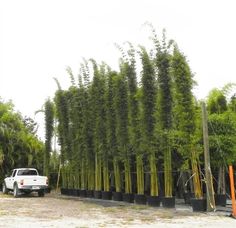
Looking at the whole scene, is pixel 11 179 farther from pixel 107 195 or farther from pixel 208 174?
pixel 208 174

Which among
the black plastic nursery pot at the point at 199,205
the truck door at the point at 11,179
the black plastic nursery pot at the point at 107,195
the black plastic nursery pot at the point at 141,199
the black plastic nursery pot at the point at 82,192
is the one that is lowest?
the black plastic nursery pot at the point at 199,205

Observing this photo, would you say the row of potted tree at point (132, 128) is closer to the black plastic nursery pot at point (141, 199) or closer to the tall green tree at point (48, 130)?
the black plastic nursery pot at point (141, 199)

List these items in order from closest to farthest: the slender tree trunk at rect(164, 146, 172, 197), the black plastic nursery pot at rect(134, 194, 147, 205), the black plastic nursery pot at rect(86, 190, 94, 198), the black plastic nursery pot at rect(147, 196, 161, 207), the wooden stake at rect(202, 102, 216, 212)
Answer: the wooden stake at rect(202, 102, 216, 212) → the slender tree trunk at rect(164, 146, 172, 197) → the black plastic nursery pot at rect(147, 196, 161, 207) → the black plastic nursery pot at rect(134, 194, 147, 205) → the black plastic nursery pot at rect(86, 190, 94, 198)

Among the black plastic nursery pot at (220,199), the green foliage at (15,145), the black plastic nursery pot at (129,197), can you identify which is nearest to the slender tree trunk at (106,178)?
the black plastic nursery pot at (129,197)

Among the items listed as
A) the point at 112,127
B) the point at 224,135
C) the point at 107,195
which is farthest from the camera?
the point at 107,195

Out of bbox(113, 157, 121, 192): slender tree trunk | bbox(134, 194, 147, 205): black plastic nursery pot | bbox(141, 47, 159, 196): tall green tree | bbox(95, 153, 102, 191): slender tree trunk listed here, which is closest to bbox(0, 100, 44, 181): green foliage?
bbox(95, 153, 102, 191): slender tree trunk

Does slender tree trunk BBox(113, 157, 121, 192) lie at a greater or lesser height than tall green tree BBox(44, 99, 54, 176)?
lesser

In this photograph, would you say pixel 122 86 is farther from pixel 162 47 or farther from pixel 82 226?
pixel 82 226

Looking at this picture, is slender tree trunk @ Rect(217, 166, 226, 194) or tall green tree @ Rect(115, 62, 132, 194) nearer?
slender tree trunk @ Rect(217, 166, 226, 194)

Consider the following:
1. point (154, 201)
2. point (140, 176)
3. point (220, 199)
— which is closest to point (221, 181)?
point (220, 199)

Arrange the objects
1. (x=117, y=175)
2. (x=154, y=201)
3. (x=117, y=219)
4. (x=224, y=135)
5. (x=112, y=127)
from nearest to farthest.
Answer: (x=117, y=219)
(x=224, y=135)
(x=154, y=201)
(x=112, y=127)
(x=117, y=175)

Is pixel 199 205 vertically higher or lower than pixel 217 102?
lower

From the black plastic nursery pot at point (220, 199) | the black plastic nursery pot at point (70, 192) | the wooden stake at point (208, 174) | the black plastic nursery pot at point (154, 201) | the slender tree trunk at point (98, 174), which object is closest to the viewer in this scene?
the wooden stake at point (208, 174)

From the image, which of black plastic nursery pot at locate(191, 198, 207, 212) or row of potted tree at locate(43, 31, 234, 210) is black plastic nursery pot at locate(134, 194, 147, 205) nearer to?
row of potted tree at locate(43, 31, 234, 210)
